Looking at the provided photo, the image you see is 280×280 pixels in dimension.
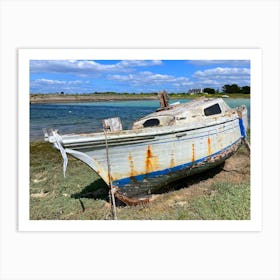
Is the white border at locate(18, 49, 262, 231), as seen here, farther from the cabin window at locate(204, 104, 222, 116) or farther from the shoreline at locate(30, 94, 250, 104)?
the cabin window at locate(204, 104, 222, 116)

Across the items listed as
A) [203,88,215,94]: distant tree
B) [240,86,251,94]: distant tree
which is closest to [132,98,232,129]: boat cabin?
[203,88,215,94]: distant tree

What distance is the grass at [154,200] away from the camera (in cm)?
415

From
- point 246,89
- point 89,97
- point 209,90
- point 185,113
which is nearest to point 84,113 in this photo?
point 89,97

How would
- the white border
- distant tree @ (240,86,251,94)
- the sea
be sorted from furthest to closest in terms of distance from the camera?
the sea < distant tree @ (240,86,251,94) < the white border

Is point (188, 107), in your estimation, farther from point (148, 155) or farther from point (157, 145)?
point (148, 155)

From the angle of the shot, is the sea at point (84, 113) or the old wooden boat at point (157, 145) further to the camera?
the sea at point (84, 113)

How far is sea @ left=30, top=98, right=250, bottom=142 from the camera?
14.1 ft

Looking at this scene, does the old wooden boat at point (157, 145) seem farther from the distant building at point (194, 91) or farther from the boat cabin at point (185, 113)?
the distant building at point (194, 91)

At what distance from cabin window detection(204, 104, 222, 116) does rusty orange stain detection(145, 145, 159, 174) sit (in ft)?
3.87
